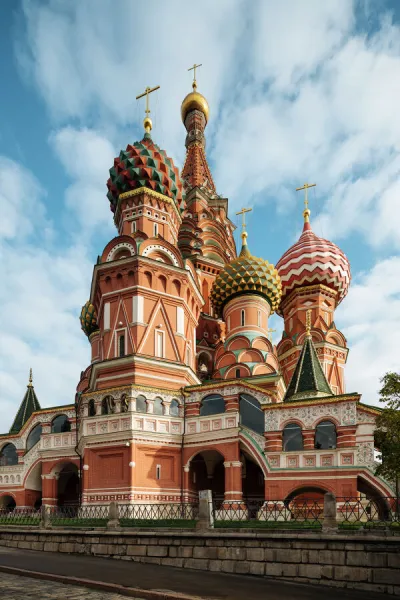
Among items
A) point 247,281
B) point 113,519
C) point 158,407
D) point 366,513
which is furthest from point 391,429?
point 247,281

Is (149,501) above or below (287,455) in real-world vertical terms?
below

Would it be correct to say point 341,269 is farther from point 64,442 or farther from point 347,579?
point 347,579

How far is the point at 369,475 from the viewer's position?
19.9 metres

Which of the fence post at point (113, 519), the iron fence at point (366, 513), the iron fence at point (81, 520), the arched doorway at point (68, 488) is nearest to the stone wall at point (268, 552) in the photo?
the fence post at point (113, 519)

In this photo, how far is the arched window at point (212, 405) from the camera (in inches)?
949

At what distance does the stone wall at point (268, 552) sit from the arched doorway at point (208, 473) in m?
9.03

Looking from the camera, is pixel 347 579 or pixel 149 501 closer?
pixel 347 579

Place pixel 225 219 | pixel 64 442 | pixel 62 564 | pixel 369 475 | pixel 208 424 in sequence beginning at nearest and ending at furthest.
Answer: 1. pixel 62 564
2. pixel 369 475
3. pixel 208 424
4. pixel 64 442
5. pixel 225 219

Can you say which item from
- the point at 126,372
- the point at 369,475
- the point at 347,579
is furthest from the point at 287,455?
the point at 347,579

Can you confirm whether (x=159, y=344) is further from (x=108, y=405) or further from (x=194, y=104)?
(x=194, y=104)

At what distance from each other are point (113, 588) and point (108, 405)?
14.0 metres

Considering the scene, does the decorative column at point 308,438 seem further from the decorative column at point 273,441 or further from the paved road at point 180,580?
the paved road at point 180,580

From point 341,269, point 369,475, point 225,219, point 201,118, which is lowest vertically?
point 369,475

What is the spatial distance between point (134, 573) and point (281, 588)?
3.21 metres
